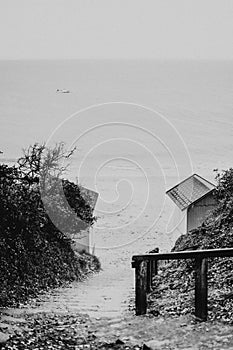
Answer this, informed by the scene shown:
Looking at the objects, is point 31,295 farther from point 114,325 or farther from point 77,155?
point 77,155

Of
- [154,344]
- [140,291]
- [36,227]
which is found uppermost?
[36,227]

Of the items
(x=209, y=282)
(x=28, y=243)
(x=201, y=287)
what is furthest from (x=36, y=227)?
(x=201, y=287)

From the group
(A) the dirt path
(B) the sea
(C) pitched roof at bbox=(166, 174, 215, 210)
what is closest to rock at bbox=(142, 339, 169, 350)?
(A) the dirt path

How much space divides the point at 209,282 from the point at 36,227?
7997mm

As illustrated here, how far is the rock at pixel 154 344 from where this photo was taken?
671cm

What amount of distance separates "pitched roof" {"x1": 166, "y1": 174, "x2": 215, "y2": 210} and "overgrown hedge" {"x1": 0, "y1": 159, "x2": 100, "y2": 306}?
928cm

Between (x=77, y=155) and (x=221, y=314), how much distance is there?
82236mm

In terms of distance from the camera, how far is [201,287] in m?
7.73

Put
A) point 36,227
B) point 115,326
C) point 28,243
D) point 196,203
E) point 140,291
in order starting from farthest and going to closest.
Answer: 1. point 196,203
2. point 36,227
3. point 28,243
4. point 140,291
5. point 115,326

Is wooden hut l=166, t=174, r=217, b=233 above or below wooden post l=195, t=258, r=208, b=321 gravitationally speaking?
above

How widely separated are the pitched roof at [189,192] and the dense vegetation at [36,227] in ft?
24.9

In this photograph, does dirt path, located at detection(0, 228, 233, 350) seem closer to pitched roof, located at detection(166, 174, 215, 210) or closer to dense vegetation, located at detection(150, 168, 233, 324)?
dense vegetation, located at detection(150, 168, 233, 324)

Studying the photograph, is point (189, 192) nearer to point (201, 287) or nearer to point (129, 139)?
point (201, 287)

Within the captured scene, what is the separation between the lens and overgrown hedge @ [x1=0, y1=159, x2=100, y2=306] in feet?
42.7
